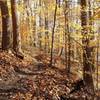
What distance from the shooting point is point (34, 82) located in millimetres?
11352

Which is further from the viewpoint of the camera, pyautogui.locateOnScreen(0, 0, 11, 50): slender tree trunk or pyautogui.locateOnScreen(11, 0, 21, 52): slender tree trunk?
pyautogui.locateOnScreen(11, 0, 21, 52): slender tree trunk

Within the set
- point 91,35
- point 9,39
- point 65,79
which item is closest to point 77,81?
point 65,79

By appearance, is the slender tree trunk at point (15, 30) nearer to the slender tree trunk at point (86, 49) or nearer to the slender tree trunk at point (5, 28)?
the slender tree trunk at point (5, 28)

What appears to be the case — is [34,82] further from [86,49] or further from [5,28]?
[5,28]

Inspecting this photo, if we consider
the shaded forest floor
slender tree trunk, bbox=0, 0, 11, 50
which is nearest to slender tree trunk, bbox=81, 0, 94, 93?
the shaded forest floor

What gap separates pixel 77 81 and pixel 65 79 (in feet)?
2.74

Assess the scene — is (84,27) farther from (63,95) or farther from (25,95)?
(25,95)

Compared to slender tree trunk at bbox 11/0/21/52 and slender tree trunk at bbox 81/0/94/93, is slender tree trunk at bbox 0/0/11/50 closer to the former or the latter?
slender tree trunk at bbox 11/0/21/52

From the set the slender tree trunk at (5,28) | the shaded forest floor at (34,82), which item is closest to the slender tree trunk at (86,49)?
the shaded forest floor at (34,82)

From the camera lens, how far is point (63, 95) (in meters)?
11.4

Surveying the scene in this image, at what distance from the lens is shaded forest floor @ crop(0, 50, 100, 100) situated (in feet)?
32.9

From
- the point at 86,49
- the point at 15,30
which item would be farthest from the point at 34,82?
the point at 15,30

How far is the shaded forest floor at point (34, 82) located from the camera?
1004 cm

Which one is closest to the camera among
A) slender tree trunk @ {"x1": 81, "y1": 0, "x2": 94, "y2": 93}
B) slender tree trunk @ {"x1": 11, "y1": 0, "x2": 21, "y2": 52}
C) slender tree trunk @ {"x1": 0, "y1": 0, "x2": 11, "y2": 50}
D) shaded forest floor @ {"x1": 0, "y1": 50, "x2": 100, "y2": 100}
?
shaded forest floor @ {"x1": 0, "y1": 50, "x2": 100, "y2": 100}
